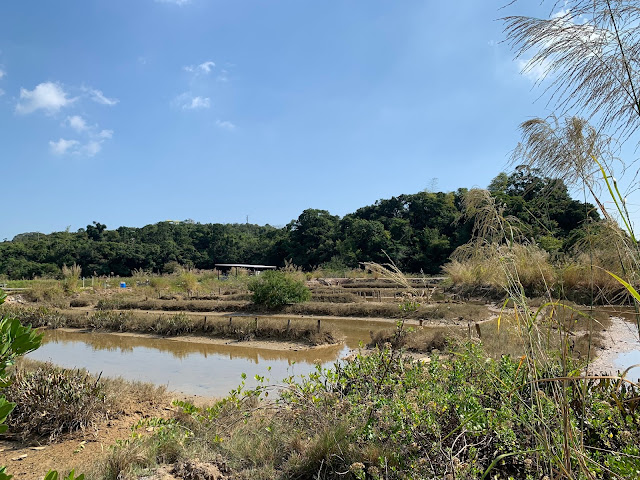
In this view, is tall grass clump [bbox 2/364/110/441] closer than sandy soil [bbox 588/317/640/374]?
Yes

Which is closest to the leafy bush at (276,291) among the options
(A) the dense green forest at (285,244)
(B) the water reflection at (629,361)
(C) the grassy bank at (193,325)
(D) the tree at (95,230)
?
(C) the grassy bank at (193,325)

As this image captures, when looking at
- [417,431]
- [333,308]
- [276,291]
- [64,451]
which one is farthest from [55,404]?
[333,308]

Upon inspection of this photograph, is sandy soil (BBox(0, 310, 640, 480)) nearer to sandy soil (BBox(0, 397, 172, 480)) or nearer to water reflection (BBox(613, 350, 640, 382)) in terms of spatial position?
sandy soil (BBox(0, 397, 172, 480))

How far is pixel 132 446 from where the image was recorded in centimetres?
322

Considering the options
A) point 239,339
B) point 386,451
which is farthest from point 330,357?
point 386,451

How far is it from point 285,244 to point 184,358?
1334 inches

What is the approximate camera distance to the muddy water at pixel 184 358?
333 inches

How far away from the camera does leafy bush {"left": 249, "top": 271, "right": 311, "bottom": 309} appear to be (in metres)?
17.8

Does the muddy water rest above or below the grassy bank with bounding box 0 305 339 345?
below

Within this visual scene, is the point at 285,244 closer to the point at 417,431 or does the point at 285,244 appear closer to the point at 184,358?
the point at 184,358

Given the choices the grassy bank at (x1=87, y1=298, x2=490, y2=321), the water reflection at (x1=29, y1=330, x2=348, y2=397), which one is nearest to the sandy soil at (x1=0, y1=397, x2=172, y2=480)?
the water reflection at (x1=29, y1=330, x2=348, y2=397)

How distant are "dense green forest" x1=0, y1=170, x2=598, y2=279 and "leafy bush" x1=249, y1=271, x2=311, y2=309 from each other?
13.6 meters

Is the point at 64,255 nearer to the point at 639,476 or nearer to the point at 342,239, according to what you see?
the point at 342,239

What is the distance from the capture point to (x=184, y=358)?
10727 millimetres
